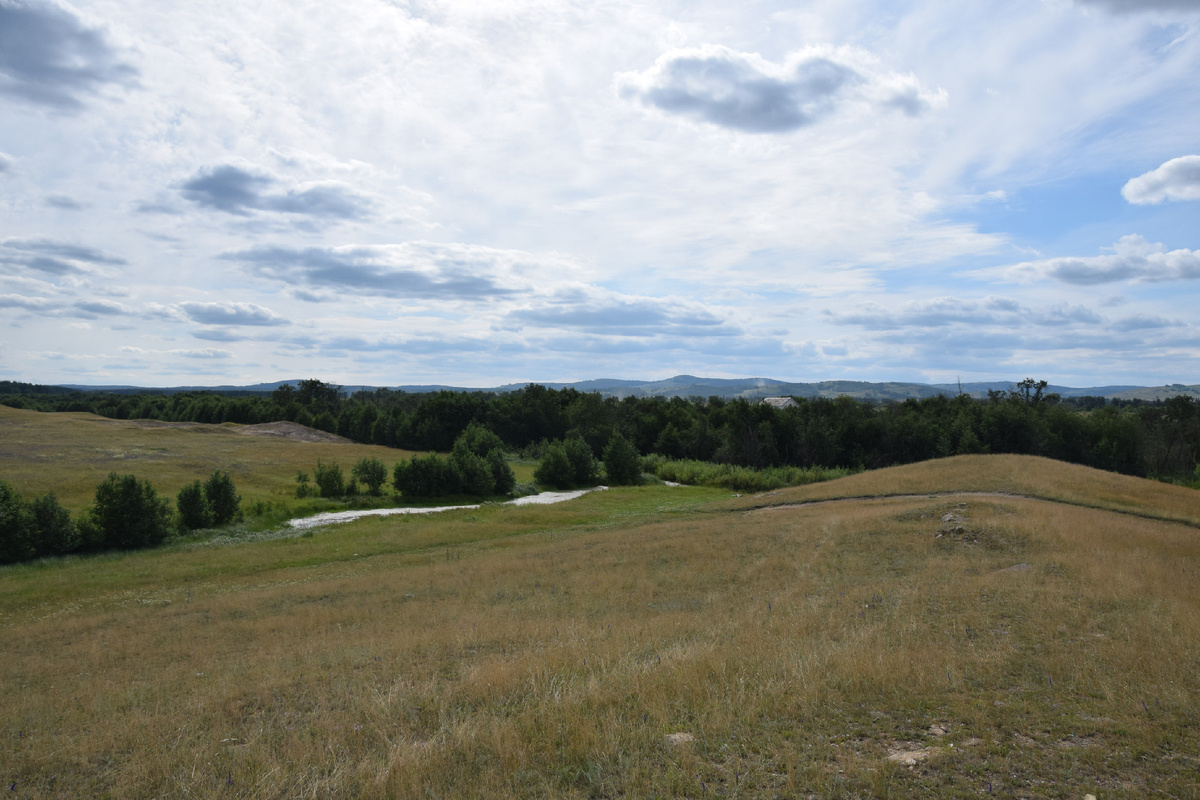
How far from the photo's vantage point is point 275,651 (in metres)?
13.3

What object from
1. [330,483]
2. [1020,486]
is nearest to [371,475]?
[330,483]

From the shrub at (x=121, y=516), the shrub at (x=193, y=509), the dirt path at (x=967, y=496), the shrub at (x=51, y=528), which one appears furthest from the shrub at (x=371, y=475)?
the dirt path at (x=967, y=496)

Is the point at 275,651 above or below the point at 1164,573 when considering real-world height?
below

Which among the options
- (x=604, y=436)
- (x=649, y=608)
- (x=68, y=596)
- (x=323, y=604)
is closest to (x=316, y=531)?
(x=68, y=596)

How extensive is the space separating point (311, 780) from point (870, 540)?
20489mm

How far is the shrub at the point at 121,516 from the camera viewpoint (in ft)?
111

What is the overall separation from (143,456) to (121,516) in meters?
34.6

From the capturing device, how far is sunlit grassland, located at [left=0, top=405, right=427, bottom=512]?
47906mm

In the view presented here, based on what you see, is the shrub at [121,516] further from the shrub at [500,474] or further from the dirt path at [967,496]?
the dirt path at [967,496]

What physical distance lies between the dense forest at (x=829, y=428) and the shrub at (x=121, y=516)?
5546cm

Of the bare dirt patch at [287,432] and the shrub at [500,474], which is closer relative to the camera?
the shrub at [500,474]

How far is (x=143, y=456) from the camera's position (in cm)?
6219

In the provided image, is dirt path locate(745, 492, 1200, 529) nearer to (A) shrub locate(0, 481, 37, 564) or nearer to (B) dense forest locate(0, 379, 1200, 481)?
(A) shrub locate(0, 481, 37, 564)

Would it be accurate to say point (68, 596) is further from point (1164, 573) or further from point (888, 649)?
point (1164, 573)
